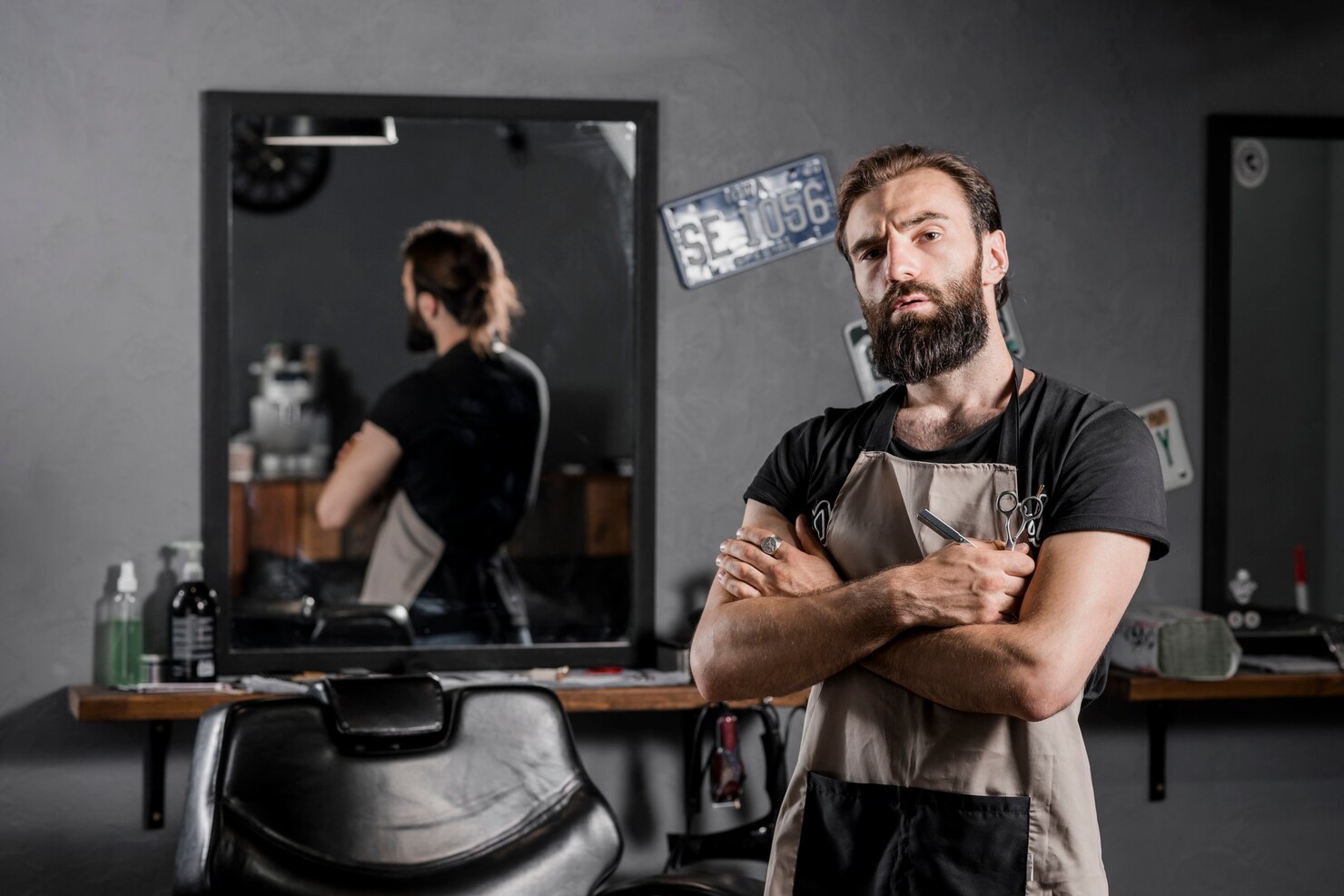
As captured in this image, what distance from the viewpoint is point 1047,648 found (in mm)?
1645

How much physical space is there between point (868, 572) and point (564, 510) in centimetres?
147

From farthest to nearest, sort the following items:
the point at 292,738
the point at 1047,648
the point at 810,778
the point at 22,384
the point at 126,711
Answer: the point at 22,384, the point at 126,711, the point at 292,738, the point at 810,778, the point at 1047,648

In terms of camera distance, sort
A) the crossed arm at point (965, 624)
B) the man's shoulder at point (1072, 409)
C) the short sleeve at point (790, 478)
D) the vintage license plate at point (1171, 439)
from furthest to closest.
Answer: the vintage license plate at point (1171, 439) → the short sleeve at point (790, 478) → the man's shoulder at point (1072, 409) → the crossed arm at point (965, 624)

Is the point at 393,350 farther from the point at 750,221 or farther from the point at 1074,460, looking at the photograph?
the point at 1074,460

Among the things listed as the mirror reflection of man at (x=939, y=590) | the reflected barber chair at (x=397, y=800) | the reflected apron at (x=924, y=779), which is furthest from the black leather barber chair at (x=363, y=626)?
the reflected apron at (x=924, y=779)

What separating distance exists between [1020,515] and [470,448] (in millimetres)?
1750

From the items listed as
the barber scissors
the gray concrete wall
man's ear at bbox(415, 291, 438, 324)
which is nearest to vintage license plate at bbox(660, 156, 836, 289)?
the gray concrete wall

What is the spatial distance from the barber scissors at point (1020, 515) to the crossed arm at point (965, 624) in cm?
3

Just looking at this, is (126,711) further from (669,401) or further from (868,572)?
(868,572)

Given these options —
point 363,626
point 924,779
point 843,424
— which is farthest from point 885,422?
point 363,626

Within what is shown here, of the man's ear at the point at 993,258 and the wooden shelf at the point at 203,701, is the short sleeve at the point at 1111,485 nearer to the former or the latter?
the man's ear at the point at 993,258

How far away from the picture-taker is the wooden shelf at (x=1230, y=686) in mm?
3098

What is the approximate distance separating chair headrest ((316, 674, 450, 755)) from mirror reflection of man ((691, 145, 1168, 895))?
790 millimetres

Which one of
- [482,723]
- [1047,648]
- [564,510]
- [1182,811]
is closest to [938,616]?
[1047,648]
